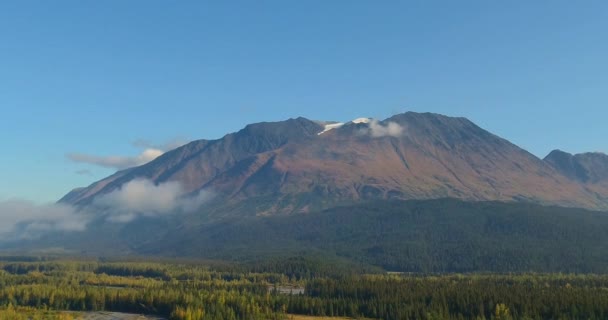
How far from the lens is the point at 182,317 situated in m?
197

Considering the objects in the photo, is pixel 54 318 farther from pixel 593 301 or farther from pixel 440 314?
pixel 593 301

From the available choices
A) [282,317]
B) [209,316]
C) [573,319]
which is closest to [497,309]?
[573,319]

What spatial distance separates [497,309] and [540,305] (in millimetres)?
15230

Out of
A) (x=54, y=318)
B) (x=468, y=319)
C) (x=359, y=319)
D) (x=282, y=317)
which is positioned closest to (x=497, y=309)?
(x=468, y=319)

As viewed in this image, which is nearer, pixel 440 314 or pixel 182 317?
pixel 440 314

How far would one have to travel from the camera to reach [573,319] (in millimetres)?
173625

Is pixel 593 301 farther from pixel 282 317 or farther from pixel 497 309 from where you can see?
pixel 282 317

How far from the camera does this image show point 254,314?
654ft

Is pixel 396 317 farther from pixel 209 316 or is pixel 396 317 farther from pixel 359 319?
pixel 209 316

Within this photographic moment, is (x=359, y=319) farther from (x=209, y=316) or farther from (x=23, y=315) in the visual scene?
(x=23, y=315)

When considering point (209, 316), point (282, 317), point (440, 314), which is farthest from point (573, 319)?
point (209, 316)

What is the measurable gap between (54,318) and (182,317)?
38106 mm

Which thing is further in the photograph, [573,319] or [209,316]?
[209,316]

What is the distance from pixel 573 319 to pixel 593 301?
28.0 meters
